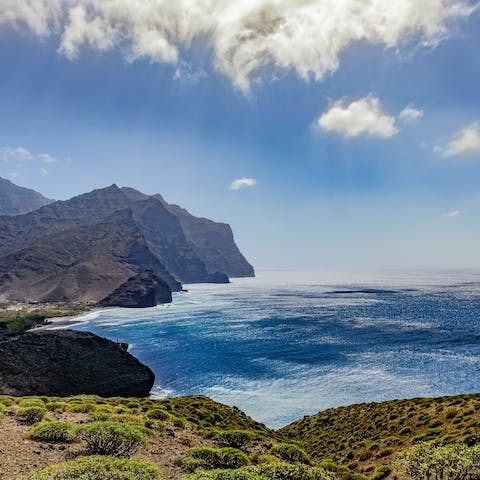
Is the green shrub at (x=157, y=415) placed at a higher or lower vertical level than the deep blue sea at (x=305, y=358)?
higher

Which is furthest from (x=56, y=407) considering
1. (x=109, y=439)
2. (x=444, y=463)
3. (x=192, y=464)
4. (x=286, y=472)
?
(x=444, y=463)

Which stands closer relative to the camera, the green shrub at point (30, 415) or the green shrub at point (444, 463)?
the green shrub at point (444, 463)

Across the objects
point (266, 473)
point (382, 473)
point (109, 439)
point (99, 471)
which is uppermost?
point (99, 471)

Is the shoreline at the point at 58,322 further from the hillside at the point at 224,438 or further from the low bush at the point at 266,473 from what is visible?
the low bush at the point at 266,473

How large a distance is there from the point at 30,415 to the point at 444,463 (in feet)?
87.4

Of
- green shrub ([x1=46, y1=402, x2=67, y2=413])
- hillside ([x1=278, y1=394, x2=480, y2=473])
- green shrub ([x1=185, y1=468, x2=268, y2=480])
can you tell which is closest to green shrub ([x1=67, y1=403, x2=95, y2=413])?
green shrub ([x1=46, y1=402, x2=67, y2=413])

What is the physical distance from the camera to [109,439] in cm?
1964

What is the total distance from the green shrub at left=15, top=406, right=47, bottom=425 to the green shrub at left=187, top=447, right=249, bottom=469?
39.8ft

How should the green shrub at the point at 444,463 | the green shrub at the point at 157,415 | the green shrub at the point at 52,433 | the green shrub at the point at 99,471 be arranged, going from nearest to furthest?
the green shrub at the point at 99,471
the green shrub at the point at 444,463
the green shrub at the point at 52,433
the green shrub at the point at 157,415

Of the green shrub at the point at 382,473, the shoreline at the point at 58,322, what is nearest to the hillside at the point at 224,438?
the green shrub at the point at 382,473

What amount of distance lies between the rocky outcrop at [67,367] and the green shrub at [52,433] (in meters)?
45.8

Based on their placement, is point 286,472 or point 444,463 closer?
point 444,463

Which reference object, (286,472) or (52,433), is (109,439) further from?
(286,472)

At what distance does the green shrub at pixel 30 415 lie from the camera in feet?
83.6
